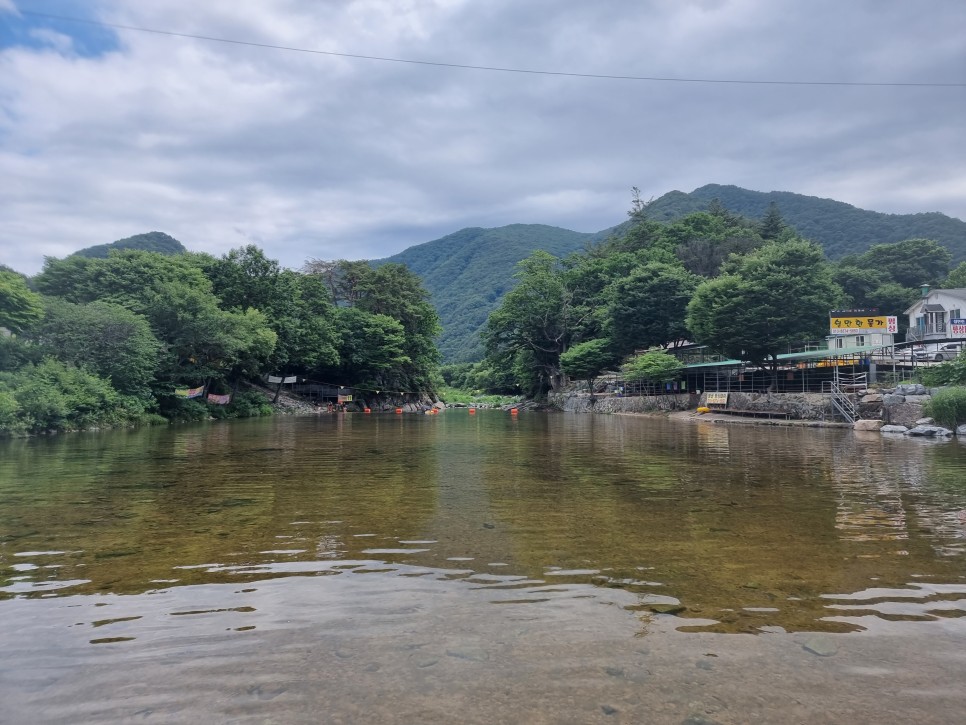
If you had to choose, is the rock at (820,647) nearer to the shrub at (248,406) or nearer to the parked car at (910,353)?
the parked car at (910,353)

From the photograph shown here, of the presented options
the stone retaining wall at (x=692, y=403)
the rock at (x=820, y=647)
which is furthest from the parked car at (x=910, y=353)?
the rock at (x=820, y=647)

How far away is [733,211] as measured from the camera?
148125mm

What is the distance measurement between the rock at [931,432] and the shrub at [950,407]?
0.69 m

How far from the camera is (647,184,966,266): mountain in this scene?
105 m

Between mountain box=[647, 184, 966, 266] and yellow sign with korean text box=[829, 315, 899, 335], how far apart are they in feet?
243

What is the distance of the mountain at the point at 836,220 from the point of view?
104625 mm

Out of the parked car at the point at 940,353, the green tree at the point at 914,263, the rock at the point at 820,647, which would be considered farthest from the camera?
the green tree at the point at 914,263

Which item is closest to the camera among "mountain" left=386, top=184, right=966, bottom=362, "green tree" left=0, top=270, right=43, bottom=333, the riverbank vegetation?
the riverbank vegetation

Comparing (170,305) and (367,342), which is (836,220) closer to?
(367,342)

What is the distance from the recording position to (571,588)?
5.02 meters

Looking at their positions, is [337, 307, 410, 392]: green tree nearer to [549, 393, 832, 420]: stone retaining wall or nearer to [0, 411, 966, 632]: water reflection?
[549, 393, 832, 420]: stone retaining wall

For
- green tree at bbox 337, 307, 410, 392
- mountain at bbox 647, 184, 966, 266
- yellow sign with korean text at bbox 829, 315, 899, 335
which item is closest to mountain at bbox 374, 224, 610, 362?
mountain at bbox 647, 184, 966, 266

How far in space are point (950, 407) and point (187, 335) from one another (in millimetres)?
40236

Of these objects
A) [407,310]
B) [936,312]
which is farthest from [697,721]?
[407,310]
